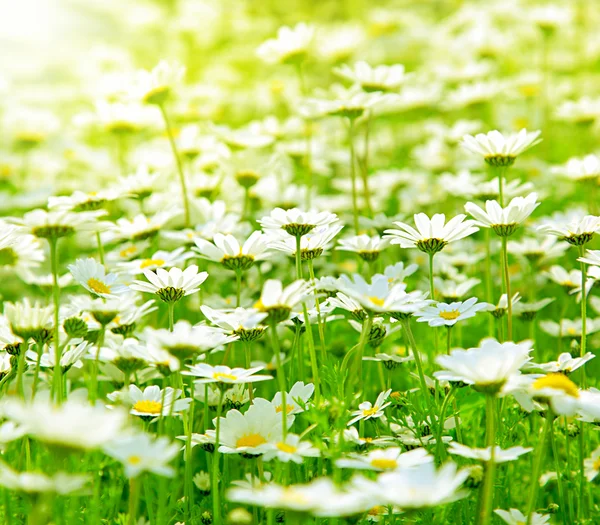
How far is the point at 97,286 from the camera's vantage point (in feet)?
6.53

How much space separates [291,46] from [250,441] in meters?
2.09

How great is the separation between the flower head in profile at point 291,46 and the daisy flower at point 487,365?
2.09 meters

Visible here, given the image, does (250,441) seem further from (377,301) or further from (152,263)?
(152,263)

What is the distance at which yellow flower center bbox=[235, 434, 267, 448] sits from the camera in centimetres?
172

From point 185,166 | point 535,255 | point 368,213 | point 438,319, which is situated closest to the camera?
point 438,319

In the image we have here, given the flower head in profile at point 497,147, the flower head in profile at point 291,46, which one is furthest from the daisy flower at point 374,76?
the flower head in profile at point 497,147

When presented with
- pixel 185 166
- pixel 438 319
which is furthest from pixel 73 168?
pixel 438 319

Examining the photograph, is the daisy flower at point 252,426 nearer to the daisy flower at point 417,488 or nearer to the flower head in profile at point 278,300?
the flower head in profile at point 278,300

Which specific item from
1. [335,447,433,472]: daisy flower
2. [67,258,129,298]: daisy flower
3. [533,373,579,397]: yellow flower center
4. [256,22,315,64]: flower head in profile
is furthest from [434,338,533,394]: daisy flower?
[256,22,315,64]: flower head in profile

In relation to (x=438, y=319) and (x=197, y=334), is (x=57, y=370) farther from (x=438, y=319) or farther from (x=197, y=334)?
(x=438, y=319)

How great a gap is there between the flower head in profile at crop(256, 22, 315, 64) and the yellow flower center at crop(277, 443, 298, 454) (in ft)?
7.03

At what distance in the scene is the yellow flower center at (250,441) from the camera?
1.72 m

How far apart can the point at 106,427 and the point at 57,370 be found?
63 cm

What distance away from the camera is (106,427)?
1.17 metres
